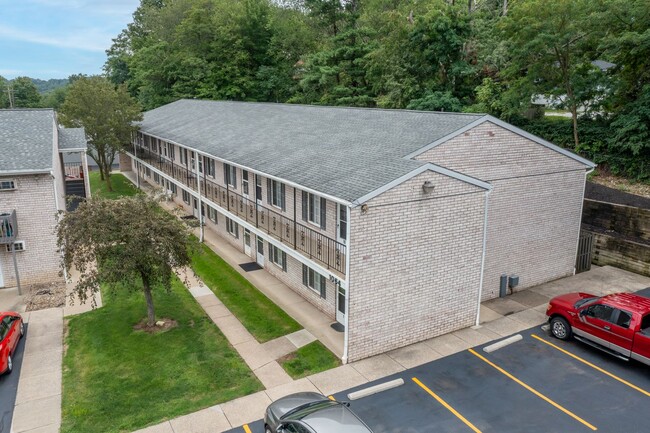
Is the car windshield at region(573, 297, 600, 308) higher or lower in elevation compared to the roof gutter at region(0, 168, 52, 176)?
lower

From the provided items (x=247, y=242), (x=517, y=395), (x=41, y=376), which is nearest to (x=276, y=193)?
(x=247, y=242)

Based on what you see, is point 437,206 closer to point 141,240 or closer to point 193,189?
point 141,240

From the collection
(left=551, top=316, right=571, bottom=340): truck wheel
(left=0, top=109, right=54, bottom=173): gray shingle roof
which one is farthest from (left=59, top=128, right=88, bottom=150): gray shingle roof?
(left=551, top=316, right=571, bottom=340): truck wheel

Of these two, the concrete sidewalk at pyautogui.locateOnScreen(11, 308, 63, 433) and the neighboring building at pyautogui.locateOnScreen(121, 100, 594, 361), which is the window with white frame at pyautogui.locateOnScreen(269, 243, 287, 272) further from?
the concrete sidewalk at pyautogui.locateOnScreen(11, 308, 63, 433)

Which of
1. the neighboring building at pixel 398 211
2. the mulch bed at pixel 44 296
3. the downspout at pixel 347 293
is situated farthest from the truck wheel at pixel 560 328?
the mulch bed at pixel 44 296

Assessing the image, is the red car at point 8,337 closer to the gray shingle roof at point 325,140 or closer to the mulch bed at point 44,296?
the mulch bed at point 44,296

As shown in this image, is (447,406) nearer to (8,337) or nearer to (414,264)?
(414,264)

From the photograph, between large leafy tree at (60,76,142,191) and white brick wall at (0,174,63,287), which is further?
large leafy tree at (60,76,142,191)
